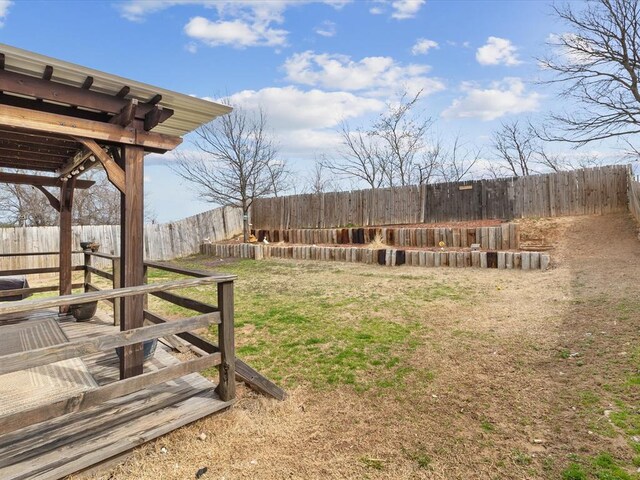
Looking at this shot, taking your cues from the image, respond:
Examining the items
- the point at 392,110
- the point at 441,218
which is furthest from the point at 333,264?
the point at 392,110

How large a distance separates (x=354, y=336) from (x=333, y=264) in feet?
19.2

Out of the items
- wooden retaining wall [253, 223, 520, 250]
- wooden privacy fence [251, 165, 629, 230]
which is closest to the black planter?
wooden retaining wall [253, 223, 520, 250]

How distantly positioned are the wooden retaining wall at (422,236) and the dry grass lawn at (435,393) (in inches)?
115

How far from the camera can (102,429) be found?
231 centimetres

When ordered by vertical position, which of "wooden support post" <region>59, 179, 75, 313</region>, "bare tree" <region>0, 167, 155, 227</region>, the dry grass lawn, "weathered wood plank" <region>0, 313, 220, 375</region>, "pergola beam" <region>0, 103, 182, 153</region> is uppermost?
"bare tree" <region>0, 167, 155, 227</region>

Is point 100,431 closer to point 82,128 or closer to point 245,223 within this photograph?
point 82,128

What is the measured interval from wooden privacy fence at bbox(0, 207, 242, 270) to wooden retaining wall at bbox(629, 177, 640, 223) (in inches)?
561

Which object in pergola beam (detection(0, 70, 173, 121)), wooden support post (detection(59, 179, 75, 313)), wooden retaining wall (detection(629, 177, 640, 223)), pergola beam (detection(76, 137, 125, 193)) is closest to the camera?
pergola beam (detection(0, 70, 173, 121))

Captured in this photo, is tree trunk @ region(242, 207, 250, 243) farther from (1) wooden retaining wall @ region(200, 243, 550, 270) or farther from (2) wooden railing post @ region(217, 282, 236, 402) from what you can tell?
(2) wooden railing post @ region(217, 282, 236, 402)

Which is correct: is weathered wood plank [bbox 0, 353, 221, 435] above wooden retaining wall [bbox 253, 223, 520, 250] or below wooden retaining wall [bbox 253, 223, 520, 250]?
below

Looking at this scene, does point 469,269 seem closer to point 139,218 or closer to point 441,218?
point 441,218

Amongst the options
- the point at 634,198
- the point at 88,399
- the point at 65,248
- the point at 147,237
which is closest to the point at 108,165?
the point at 88,399

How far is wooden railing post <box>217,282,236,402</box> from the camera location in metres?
2.71

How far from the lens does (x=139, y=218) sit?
2801 mm
